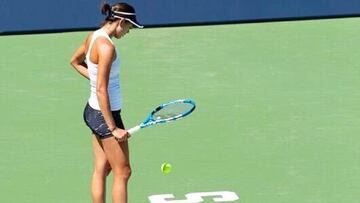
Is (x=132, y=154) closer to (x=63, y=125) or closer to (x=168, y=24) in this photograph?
(x=63, y=125)

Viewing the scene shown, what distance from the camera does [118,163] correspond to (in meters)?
8.30

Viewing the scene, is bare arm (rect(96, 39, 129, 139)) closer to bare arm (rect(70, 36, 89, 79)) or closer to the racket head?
the racket head

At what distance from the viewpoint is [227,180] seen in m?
9.59

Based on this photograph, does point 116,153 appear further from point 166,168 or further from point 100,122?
point 166,168

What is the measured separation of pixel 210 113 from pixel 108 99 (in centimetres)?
348

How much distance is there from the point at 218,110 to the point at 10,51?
3.29 meters

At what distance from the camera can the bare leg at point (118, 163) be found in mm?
8258

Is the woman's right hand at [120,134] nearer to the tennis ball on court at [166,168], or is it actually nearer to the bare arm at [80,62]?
the bare arm at [80,62]

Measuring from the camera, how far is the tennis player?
7957 millimetres

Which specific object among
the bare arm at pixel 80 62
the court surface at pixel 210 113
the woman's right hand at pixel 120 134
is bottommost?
the court surface at pixel 210 113

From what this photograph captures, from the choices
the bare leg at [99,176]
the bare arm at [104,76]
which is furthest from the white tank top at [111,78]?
the bare leg at [99,176]

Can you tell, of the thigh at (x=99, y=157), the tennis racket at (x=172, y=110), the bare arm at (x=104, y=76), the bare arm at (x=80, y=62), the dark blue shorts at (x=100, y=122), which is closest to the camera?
the bare arm at (x=104, y=76)

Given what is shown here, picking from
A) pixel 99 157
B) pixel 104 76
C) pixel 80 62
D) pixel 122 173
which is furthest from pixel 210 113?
pixel 104 76

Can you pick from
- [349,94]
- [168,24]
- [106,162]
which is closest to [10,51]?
[168,24]
